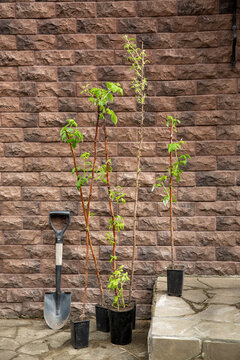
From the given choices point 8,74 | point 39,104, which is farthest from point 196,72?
point 8,74

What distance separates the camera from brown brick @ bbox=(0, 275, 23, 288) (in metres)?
3.61

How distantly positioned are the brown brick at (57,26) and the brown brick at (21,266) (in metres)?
2.10

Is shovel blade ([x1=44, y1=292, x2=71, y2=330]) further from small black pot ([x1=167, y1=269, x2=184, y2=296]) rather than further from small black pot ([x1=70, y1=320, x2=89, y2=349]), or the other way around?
small black pot ([x1=167, y1=269, x2=184, y2=296])

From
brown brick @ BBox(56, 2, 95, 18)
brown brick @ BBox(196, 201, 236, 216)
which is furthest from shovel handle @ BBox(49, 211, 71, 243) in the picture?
brown brick @ BBox(56, 2, 95, 18)

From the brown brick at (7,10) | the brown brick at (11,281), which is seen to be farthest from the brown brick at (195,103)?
the brown brick at (11,281)

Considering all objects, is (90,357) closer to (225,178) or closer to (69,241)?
(69,241)

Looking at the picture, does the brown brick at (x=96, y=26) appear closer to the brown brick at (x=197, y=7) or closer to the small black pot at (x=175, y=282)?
the brown brick at (x=197, y=7)

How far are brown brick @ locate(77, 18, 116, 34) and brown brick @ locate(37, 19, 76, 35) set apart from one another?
0.21ft

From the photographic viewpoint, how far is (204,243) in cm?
354

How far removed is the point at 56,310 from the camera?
3424 mm

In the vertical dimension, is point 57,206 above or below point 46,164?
below

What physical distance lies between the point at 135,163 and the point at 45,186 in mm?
852

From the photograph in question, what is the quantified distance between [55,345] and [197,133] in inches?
84.1

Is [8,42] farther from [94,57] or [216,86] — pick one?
[216,86]
